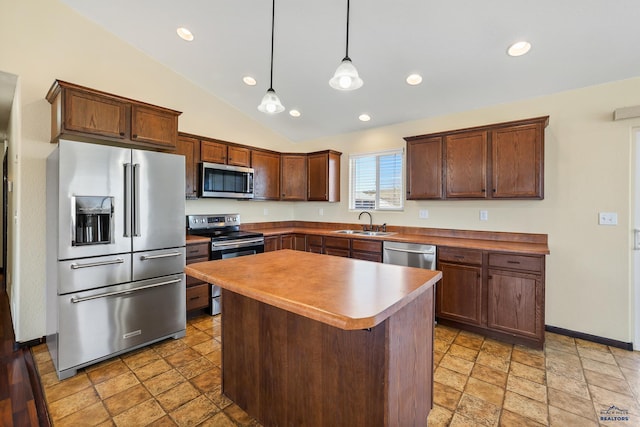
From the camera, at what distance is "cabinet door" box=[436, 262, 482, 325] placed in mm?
3016

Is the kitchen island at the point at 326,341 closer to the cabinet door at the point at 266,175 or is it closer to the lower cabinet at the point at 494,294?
the lower cabinet at the point at 494,294

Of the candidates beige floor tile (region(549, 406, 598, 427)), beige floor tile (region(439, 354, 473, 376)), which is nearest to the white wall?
beige floor tile (region(439, 354, 473, 376))

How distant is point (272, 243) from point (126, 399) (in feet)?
8.35

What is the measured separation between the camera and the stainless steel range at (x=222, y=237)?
360 centimetres

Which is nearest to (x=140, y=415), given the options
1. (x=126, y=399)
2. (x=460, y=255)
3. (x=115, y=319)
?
(x=126, y=399)

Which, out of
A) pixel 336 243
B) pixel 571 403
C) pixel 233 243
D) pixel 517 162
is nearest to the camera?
pixel 571 403

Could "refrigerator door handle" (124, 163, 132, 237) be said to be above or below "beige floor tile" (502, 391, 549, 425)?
above

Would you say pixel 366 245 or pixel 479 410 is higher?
pixel 366 245

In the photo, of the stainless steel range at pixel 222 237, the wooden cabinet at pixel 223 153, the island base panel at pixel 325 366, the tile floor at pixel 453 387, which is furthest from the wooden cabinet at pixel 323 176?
the island base panel at pixel 325 366

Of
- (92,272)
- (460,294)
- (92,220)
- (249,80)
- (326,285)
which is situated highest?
(249,80)

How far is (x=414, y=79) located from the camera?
10.6ft

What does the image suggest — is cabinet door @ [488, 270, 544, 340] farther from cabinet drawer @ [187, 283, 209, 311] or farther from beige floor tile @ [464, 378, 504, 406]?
cabinet drawer @ [187, 283, 209, 311]

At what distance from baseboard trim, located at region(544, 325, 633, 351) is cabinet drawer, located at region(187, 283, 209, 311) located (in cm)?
387

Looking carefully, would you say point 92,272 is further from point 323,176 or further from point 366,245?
point 323,176
